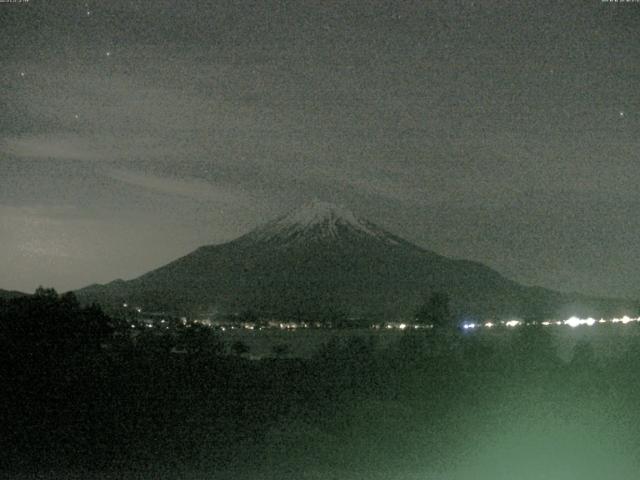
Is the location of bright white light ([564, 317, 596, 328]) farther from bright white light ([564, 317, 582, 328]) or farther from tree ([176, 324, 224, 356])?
tree ([176, 324, 224, 356])

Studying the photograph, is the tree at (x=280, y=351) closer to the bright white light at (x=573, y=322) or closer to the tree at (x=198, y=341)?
the tree at (x=198, y=341)

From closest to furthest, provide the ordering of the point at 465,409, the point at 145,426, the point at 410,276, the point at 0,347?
1. the point at 145,426
2. the point at 465,409
3. the point at 0,347
4. the point at 410,276

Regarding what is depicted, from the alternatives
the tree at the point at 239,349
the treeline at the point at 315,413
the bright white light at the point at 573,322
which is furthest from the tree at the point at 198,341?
the bright white light at the point at 573,322

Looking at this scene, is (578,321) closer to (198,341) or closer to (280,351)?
(280,351)

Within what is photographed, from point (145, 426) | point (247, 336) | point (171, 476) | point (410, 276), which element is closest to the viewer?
point (171, 476)

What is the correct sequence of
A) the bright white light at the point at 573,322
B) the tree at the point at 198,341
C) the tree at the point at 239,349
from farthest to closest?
the bright white light at the point at 573,322 < the tree at the point at 239,349 < the tree at the point at 198,341

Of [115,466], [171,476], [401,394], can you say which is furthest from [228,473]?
[401,394]

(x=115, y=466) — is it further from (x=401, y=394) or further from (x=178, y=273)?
(x=178, y=273)

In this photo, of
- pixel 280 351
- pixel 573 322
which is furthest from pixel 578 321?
pixel 280 351
